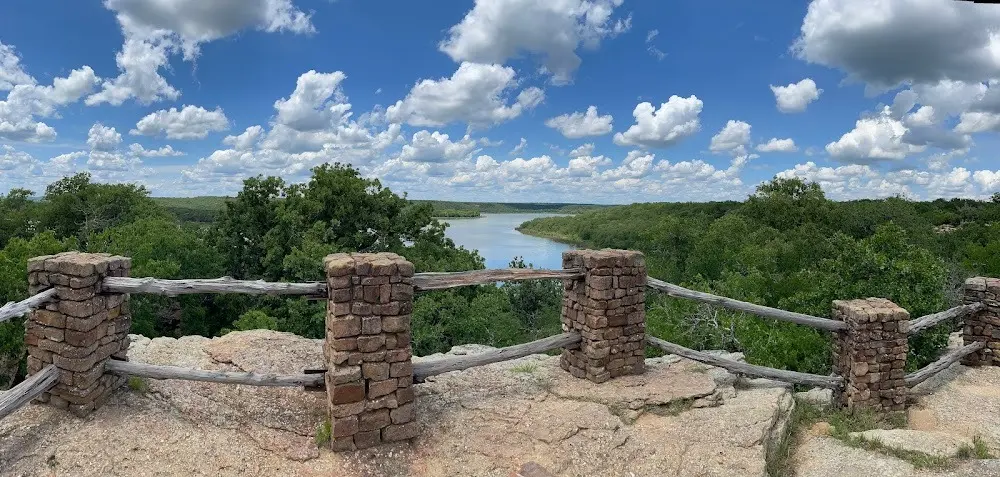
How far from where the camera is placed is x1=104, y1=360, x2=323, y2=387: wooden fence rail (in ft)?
17.7

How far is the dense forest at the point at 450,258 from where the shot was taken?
12.1 metres

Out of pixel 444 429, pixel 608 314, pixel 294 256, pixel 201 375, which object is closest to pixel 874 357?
pixel 608 314

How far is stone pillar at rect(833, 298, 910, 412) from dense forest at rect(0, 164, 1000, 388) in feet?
11.2

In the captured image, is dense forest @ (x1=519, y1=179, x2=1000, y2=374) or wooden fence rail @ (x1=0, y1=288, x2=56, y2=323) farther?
dense forest @ (x1=519, y1=179, x2=1000, y2=374)

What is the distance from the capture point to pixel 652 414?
248 inches

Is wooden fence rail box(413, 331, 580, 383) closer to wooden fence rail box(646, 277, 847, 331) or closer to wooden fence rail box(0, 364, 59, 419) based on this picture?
wooden fence rail box(646, 277, 847, 331)

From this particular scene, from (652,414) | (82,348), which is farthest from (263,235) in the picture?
(652,414)

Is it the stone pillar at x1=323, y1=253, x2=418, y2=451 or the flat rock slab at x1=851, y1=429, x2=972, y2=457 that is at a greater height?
the stone pillar at x1=323, y1=253, x2=418, y2=451

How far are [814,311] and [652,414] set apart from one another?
25.1 feet

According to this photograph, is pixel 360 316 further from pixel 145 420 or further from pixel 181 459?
pixel 145 420

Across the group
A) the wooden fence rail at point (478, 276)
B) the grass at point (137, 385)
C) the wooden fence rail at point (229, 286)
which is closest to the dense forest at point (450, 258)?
the wooden fence rail at point (478, 276)

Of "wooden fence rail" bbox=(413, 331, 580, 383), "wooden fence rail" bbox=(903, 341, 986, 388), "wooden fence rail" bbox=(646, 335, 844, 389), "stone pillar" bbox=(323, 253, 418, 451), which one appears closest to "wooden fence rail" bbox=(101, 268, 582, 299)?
"stone pillar" bbox=(323, 253, 418, 451)

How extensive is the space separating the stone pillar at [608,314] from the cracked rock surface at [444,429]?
229 millimetres

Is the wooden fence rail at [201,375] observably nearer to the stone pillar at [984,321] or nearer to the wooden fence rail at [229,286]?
the wooden fence rail at [229,286]
